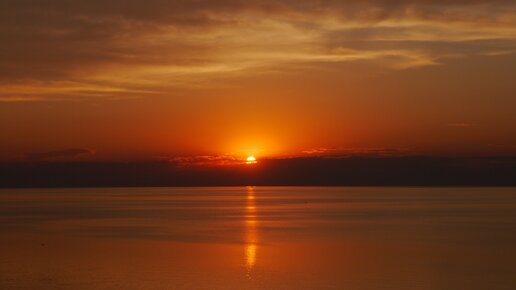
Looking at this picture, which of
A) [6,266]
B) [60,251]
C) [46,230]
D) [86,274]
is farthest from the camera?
[46,230]

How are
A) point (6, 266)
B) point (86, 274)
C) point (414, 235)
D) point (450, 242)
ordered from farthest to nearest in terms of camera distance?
point (414, 235), point (450, 242), point (6, 266), point (86, 274)

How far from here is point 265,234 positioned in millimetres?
45062

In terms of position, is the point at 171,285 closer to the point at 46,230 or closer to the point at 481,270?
the point at 481,270

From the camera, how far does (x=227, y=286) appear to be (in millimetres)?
22516

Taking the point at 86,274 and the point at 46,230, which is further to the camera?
the point at 46,230

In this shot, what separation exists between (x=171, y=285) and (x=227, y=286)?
6.24ft

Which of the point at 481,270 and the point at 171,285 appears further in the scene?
the point at 481,270

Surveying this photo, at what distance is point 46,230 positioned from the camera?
4856 centimetres

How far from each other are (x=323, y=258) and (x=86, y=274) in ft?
35.8

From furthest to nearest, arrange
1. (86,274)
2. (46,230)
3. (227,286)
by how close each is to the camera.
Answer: (46,230), (86,274), (227,286)

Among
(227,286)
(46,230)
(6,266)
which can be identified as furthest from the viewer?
(46,230)

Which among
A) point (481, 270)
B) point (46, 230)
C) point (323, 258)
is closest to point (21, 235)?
point (46, 230)

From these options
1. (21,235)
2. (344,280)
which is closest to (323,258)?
(344,280)

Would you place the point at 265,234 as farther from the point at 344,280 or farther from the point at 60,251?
the point at 344,280
